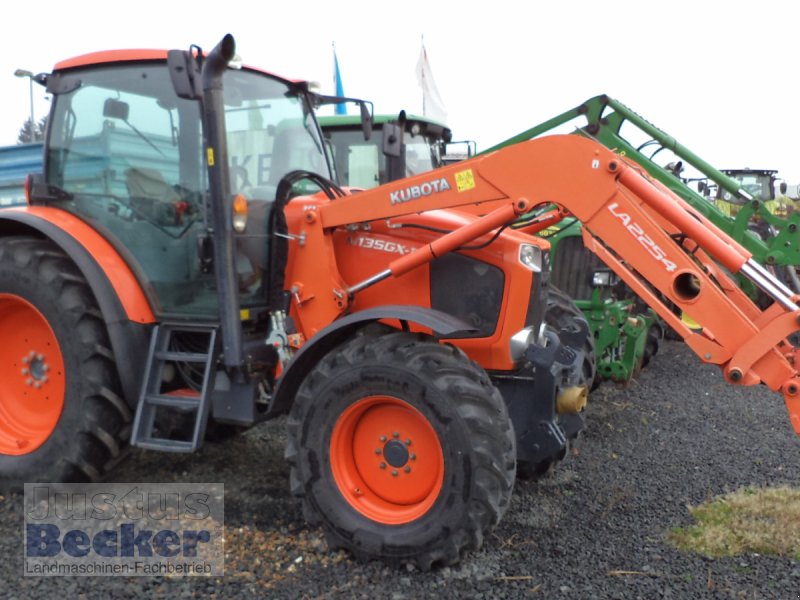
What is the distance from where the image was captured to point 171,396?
3.71m

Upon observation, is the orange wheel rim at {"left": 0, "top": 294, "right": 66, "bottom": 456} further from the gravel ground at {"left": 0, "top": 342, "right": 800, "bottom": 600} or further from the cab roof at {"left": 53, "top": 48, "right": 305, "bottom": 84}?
the cab roof at {"left": 53, "top": 48, "right": 305, "bottom": 84}

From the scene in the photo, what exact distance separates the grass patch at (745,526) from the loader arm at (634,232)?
0.76 m

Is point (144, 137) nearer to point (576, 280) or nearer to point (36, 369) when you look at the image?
point (36, 369)

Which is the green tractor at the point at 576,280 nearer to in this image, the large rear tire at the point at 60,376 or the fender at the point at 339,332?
the fender at the point at 339,332

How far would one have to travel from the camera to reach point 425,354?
3.17 metres

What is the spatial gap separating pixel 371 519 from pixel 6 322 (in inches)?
97.0

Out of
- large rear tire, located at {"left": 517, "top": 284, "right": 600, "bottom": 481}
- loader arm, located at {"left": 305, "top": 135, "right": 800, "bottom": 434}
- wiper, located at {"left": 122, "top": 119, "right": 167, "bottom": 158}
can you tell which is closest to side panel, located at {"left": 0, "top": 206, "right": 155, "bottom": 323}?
wiper, located at {"left": 122, "top": 119, "right": 167, "bottom": 158}

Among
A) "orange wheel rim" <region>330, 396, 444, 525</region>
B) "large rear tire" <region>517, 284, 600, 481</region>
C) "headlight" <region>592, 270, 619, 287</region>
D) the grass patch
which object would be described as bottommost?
the grass patch

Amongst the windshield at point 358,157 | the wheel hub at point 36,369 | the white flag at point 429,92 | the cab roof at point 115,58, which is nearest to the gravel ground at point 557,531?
the wheel hub at point 36,369

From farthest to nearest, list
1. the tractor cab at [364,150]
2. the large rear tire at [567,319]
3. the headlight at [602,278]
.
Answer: the tractor cab at [364,150], the headlight at [602,278], the large rear tire at [567,319]

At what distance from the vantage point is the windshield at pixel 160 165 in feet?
12.3

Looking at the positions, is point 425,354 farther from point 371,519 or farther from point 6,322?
point 6,322

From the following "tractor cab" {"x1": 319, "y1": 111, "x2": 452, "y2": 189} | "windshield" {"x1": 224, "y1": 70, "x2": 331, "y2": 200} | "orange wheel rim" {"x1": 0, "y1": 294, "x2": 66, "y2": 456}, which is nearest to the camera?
"windshield" {"x1": 224, "y1": 70, "x2": 331, "y2": 200}

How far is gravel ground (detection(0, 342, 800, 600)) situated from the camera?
3.05 metres
